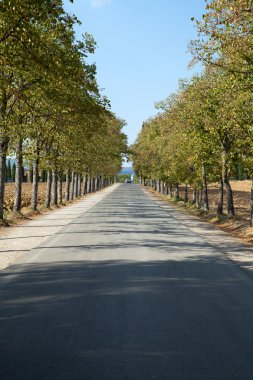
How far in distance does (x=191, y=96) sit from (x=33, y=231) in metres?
12.1

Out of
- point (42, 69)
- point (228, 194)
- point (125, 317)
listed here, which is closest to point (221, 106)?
point (228, 194)

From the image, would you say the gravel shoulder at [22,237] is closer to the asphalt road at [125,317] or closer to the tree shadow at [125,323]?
the asphalt road at [125,317]

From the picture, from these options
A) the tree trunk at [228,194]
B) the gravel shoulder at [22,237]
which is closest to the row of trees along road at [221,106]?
the tree trunk at [228,194]

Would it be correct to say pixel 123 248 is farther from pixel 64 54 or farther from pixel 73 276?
pixel 64 54

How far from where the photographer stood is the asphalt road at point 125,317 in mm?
4668

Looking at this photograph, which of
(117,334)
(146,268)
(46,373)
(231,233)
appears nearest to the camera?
(46,373)

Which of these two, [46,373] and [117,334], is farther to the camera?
[117,334]

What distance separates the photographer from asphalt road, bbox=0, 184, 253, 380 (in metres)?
4.67

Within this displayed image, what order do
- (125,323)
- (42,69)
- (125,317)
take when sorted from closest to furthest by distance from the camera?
(125,323)
(125,317)
(42,69)

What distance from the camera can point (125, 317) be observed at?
6.35 metres

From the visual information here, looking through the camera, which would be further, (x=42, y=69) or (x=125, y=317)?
(x=42, y=69)

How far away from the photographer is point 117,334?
5641 mm

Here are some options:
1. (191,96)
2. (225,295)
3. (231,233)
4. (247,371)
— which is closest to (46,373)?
(247,371)

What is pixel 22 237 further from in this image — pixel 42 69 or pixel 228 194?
pixel 228 194
